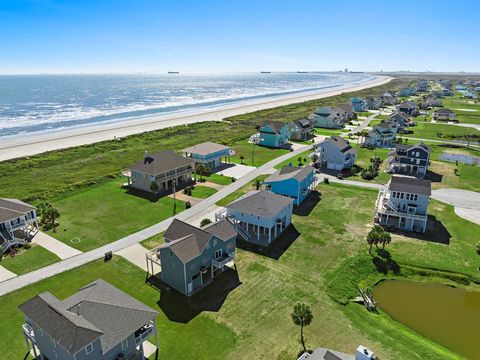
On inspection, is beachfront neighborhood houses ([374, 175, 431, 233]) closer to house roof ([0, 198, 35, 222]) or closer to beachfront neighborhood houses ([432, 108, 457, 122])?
house roof ([0, 198, 35, 222])

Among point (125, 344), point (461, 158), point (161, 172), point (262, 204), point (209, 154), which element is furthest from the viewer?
point (461, 158)

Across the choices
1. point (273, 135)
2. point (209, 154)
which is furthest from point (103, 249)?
point (273, 135)

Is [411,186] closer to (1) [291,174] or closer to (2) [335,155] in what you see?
(1) [291,174]

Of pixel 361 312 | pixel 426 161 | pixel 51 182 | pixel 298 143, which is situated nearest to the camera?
pixel 361 312

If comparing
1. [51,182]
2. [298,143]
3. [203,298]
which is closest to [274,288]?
[203,298]

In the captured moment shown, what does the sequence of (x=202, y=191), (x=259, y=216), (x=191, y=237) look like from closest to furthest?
(x=191, y=237) → (x=259, y=216) → (x=202, y=191)

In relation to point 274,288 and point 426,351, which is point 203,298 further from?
point 426,351

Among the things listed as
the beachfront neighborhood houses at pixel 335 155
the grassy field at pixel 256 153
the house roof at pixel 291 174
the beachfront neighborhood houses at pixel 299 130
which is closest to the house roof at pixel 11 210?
the house roof at pixel 291 174
